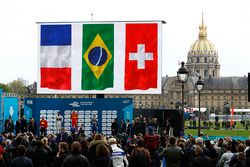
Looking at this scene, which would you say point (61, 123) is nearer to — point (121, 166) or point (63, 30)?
point (63, 30)

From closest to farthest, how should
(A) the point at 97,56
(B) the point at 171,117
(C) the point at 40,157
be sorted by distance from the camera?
(C) the point at 40,157
(A) the point at 97,56
(B) the point at 171,117

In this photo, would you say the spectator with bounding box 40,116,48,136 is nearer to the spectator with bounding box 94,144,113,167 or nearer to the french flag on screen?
the french flag on screen

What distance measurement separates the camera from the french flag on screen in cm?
3616

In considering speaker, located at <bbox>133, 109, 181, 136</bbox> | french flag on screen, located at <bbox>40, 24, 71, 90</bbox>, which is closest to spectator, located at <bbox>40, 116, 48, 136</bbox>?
french flag on screen, located at <bbox>40, 24, 71, 90</bbox>

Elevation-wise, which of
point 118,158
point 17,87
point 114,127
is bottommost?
point 114,127

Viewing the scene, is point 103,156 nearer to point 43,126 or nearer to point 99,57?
→ point 43,126

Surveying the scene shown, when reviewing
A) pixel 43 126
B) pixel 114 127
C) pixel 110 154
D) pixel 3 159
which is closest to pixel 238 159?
pixel 110 154

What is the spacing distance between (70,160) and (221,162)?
14.4ft

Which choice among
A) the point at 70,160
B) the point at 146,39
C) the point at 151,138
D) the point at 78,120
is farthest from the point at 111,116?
the point at 70,160

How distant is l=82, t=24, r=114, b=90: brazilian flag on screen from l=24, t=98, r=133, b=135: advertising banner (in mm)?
1190

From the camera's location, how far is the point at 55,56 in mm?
36312

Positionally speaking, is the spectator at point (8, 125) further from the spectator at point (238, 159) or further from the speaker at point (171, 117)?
the spectator at point (238, 159)

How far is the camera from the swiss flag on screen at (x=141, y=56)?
35344 mm

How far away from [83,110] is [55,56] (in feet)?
9.80
